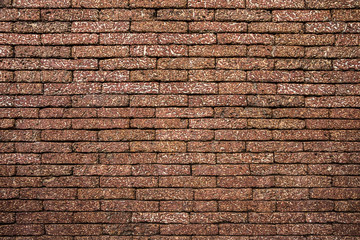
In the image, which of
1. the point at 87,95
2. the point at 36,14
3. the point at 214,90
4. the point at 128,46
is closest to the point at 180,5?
the point at 128,46

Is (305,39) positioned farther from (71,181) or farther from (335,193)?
(71,181)

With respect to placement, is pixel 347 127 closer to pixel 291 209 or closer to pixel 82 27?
pixel 291 209

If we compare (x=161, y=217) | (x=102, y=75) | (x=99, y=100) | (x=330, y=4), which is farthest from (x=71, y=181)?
(x=330, y=4)

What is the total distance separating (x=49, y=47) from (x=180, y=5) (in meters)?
1.30

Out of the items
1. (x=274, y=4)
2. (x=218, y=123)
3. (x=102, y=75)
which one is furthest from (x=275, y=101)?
(x=102, y=75)

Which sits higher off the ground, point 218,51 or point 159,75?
point 218,51

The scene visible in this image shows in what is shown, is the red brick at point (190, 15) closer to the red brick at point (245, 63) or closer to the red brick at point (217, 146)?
the red brick at point (245, 63)

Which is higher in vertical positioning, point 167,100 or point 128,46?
point 128,46

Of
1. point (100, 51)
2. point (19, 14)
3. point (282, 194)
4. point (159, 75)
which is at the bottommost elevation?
point (282, 194)

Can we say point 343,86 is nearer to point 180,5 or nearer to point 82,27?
point 180,5

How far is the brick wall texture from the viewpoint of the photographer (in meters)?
2.18

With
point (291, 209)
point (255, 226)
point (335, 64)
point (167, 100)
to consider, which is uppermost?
point (335, 64)

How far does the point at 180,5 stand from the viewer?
221 centimetres

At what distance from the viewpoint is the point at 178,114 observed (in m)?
2.20
